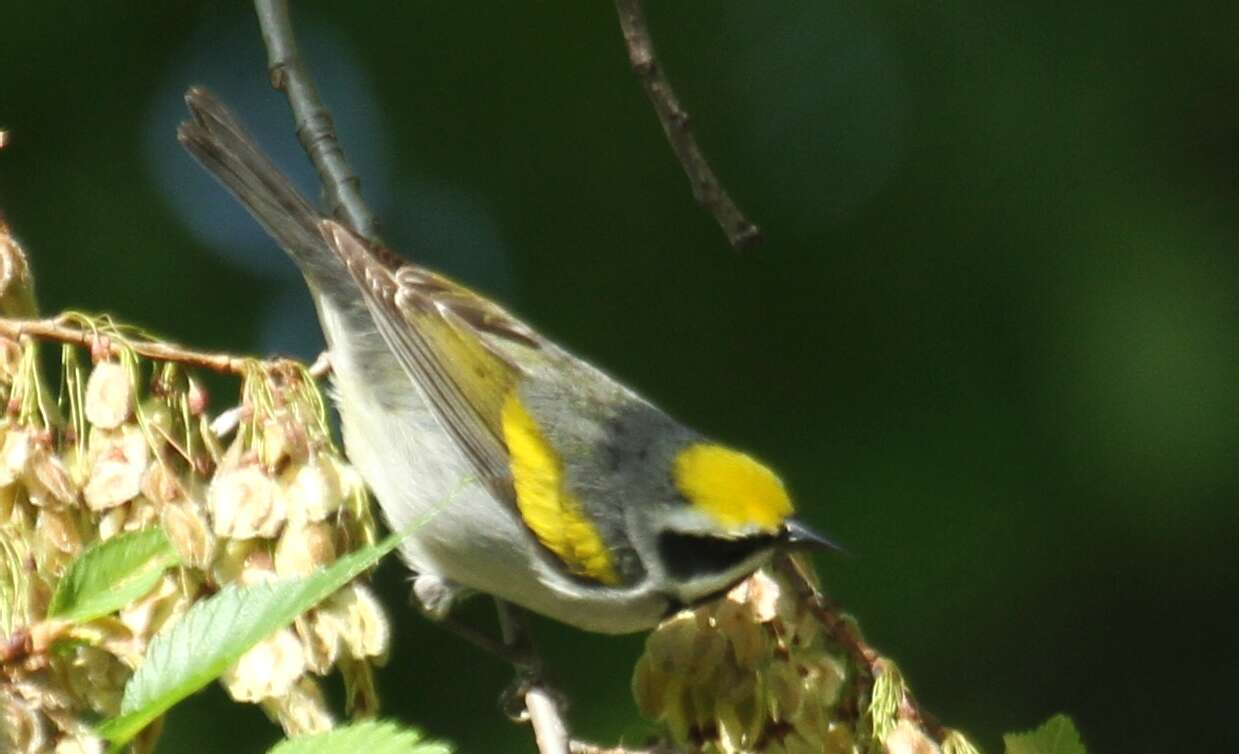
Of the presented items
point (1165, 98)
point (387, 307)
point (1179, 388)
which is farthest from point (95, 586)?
point (1165, 98)

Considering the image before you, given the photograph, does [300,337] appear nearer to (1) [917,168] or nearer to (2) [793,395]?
(2) [793,395]

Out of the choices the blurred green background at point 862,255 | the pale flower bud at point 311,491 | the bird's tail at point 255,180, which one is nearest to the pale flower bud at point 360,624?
the pale flower bud at point 311,491

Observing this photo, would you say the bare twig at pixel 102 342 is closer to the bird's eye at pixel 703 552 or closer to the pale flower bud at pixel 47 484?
the pale flower bud at pixel 47 484

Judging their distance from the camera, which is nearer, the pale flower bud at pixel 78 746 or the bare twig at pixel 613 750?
the pale flower bud at pixel 78 746

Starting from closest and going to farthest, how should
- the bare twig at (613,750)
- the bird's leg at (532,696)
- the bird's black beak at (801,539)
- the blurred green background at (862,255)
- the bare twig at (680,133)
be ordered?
1. the bare twig at (613,750)
2. the bird's leg at (532,696)
3. the bare twig at (680,133)
4. the bird's black beak at (801,539)
5. the blurred green background at (862,255)

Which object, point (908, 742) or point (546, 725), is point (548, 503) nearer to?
point (546, 725)

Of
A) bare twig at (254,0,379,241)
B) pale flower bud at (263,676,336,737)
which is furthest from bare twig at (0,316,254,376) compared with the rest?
bare twig at (254,0,379,241)

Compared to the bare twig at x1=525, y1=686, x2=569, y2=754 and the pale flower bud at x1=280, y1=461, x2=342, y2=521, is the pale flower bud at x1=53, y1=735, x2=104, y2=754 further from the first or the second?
the bare twig at x1=525, y1=686, x2=569, y2=754
